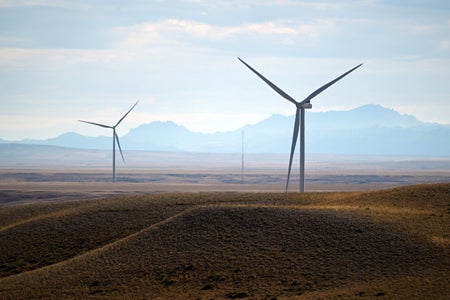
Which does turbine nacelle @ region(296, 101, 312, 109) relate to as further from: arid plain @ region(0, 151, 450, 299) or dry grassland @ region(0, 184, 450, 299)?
dry grassland @ region(0, 184, 450, 299)

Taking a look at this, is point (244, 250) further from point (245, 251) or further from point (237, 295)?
point (237, 295)

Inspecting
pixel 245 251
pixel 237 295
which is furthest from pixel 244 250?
pixel 237 295

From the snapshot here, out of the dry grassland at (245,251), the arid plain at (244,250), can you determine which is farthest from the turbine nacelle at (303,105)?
the dry grassland at (245,251)

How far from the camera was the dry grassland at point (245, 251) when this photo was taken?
156 ft

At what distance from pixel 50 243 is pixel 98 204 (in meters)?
14.8

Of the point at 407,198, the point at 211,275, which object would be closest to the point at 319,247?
the point at 211,275

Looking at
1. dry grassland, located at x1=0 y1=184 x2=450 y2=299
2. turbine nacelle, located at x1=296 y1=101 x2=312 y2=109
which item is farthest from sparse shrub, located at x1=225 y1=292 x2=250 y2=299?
turbine nacelle, located at x1=296 y1=101 x2=312 y2=109

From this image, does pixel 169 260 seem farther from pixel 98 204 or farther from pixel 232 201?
pixel 98 204

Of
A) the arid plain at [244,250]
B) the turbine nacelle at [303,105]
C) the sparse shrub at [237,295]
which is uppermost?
the turbine nacelle at [303,105]

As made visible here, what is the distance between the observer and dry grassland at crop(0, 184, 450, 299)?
47.6 metres

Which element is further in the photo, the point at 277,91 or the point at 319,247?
the point at 277,91

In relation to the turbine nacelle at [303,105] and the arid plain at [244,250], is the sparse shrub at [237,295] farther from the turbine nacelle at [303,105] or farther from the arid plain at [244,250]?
the turbine nacelle at [303,105]

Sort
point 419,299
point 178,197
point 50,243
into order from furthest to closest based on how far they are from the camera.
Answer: point 178,197, point 50,243, point 419,299

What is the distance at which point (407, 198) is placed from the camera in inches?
2692
